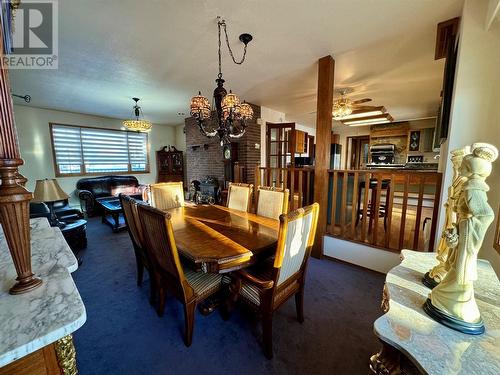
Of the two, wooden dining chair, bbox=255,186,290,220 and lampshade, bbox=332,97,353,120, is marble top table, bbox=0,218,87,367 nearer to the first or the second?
wooden dining chair, bbox=255,186,290,220

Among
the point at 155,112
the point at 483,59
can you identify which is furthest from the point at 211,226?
the point at 155,112

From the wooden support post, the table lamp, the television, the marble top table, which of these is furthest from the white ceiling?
the marble top table

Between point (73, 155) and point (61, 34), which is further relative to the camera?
point (73, 155)

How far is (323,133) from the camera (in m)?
2.61

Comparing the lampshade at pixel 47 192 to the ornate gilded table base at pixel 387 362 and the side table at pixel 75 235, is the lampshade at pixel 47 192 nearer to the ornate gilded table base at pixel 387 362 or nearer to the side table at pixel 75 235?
the side table at pixel 75 235

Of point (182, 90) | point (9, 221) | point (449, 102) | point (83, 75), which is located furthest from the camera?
point (182, 90)

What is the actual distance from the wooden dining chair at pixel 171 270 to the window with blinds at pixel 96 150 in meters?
5.54

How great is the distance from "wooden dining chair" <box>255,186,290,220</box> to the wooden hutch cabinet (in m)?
5.56

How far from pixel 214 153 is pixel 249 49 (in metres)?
3.10

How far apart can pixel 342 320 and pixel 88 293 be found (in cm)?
252

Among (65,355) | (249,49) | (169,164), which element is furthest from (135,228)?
(169,164)

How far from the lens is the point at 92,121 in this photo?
18.5 feet

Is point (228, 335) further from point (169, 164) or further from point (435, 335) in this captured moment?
point (169, 164)

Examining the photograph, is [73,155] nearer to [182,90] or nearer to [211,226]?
[182,90]
